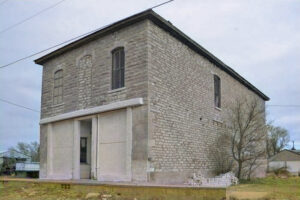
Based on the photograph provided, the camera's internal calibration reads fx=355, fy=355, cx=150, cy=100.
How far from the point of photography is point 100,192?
12.5m

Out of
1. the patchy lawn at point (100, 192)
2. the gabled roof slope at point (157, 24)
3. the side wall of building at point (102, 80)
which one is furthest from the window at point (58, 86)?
the patchy lawn at point (100, 192)

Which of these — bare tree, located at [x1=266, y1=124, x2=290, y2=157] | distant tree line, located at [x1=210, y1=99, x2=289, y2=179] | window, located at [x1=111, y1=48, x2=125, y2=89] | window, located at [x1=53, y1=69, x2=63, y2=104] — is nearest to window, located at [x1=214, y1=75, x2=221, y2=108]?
distant tree line, located at [x1=210, y1=99, x2=289, y2=179]

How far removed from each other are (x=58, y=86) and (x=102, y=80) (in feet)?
13.2

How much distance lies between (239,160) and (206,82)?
189 inches

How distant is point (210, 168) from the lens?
19.3 m

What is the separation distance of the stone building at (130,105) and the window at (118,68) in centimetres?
5

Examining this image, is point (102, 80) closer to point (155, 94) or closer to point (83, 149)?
point (155, 94)

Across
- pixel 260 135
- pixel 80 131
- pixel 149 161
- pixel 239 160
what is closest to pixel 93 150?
pixel 80 131

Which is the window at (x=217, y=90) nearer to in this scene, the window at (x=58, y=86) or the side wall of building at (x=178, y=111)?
the side wall of building at (x=178, y=111)

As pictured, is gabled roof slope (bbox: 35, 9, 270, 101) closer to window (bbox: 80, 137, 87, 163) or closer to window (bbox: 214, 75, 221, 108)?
window (bbox: 214, 75, 221, 108)

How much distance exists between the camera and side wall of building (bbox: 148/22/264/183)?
1505cm

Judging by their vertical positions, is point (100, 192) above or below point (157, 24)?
below

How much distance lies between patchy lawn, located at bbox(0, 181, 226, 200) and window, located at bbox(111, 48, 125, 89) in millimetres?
5104

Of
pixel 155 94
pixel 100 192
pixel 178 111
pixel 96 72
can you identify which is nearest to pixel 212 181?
pixel 178 111
